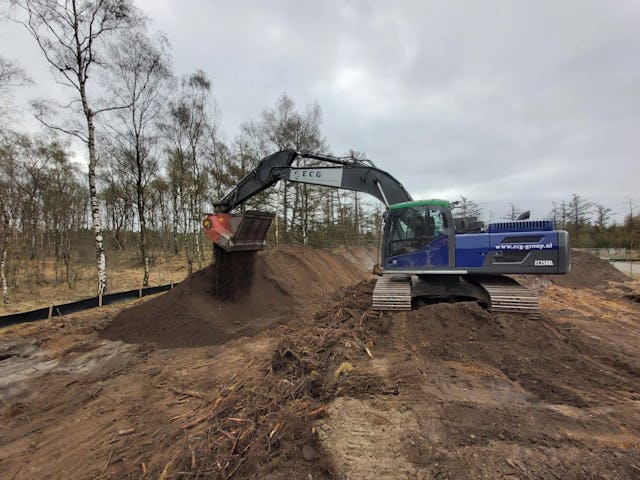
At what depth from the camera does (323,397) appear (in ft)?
11.1

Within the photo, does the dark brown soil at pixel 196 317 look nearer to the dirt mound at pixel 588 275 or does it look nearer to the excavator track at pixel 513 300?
the excavator track at pixel 513 300

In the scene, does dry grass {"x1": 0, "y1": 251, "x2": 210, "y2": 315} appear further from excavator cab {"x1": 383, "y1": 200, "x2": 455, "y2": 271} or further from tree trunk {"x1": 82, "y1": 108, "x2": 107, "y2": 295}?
excavator cab {"x1": 383, "y1": 200, "x2": 455, "y2": 271}

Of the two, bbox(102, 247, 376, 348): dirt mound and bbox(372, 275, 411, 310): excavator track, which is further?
bbox(102, 247, 376, 348): dirt mound

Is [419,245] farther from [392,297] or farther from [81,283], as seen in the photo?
[81,283]

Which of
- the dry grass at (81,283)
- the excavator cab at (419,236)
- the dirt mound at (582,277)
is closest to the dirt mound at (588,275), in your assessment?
the dirt mound at (582,277)

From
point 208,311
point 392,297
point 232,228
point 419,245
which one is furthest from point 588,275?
point 208,311

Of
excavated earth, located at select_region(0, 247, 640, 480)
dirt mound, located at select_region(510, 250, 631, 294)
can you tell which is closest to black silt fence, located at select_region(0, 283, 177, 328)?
excavated earth, located at select_region(0, 247, 640, 480)

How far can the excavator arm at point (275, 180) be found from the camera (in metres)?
7.64

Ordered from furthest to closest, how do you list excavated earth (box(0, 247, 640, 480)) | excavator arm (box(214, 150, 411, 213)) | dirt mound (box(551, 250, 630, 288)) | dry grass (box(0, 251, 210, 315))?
dirt mound (box(551, 250, 630, 288)) < dry grass (box(0, 251, 210, 315)) < excavator arm (box(214, 150, 411, 213)) < excavated earth (box(0, 247, 640, 480))

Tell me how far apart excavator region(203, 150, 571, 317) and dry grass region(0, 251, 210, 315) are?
348 inches

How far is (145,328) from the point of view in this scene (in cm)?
691

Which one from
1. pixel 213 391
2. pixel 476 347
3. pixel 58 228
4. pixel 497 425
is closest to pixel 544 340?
pixel 476 347

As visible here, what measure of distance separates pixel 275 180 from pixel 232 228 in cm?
195

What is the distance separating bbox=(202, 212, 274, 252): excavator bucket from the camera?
24.8ft
